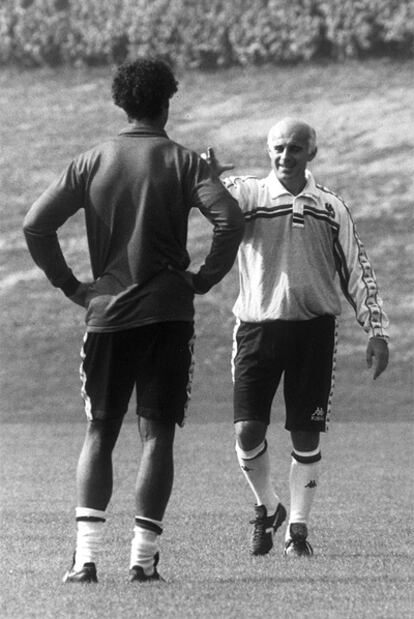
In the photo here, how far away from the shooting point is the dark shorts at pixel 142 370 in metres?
6.42

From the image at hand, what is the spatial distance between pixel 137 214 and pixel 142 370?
0.60 metres

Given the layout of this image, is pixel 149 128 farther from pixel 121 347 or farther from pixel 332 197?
pixel 332 197

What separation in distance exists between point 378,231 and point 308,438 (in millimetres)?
14146

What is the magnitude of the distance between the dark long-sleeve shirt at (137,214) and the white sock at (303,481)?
4.91ft

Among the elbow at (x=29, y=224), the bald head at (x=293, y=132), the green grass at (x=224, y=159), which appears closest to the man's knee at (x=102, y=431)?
the elbow at (x=29, y=224)

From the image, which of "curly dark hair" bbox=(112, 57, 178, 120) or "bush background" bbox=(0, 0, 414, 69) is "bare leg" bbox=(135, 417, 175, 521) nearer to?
"curly dark hair" bbox=(112, 57, 178, 120)

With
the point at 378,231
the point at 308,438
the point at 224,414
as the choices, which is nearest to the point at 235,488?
the point at 308,438

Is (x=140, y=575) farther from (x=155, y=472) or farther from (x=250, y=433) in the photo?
(x=250, y=433)

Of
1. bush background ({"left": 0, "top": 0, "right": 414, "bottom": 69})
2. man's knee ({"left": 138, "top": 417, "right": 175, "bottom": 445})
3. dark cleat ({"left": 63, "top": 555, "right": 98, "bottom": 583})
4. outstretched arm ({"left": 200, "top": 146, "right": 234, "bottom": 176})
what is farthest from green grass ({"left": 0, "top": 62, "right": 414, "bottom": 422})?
dark cleat ({"left": 63, "top": 555, "right": 98, "bottom": 583})

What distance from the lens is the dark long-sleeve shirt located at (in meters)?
6.40

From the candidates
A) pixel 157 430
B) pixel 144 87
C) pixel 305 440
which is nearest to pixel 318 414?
pixel 305 440

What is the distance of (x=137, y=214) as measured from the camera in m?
6.39

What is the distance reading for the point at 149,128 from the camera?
21.4 ft

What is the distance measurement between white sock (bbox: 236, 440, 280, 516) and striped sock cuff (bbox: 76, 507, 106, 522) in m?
1.46
